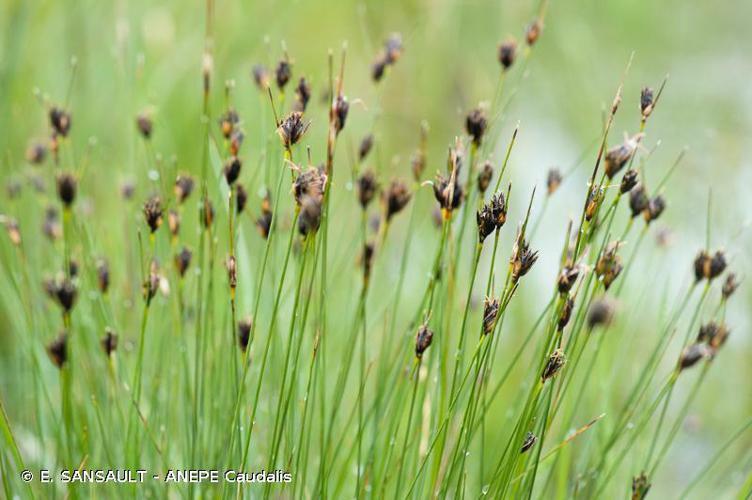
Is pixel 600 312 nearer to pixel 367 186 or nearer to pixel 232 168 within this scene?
pixel 367 186

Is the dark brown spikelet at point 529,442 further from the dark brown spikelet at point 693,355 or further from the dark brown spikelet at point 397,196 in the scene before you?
the dark brown spikelet at point 397,196

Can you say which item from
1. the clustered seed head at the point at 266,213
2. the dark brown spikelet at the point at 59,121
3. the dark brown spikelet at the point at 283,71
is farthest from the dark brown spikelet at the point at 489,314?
the dark brown spikelet at the point at 59,121

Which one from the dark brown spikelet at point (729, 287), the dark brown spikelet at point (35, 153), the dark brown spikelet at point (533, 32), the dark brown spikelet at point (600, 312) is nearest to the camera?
the dark brown spikelet at point (600, 312)

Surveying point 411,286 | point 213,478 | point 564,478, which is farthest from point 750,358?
point 213,478

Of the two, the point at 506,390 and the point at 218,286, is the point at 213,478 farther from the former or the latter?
the point at 506,390

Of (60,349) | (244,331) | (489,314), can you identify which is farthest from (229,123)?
(489,314)

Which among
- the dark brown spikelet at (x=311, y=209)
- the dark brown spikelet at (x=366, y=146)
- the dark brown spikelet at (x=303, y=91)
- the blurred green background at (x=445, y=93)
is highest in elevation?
the blurred green background at (x=445, y=93)

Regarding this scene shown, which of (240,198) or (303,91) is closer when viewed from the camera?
(303,91)
